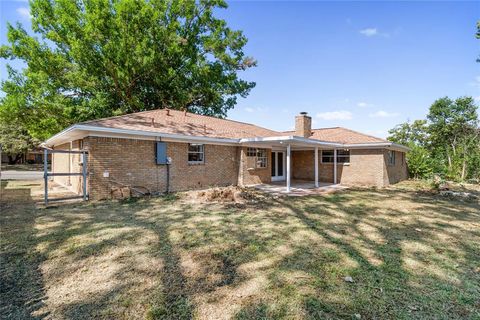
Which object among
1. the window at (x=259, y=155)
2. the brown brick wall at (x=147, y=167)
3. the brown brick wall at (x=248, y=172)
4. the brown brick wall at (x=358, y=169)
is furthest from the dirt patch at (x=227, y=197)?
the brown brick wall at (x=358, y=169)

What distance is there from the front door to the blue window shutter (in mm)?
7794

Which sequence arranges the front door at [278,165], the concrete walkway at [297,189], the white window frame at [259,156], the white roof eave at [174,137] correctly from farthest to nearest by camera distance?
Result: the front door at [278,165] < the white window frame at [259,156] < the concrete walkway at [297,189] < the white roof eave at [174,137]

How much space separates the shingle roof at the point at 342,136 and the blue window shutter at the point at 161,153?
10701mm

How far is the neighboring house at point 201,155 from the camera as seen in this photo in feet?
30.6

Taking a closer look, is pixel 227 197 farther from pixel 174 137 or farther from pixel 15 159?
pixel 15 159

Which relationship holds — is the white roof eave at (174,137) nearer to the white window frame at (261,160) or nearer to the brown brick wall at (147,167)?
the brown brick wall at (147,167)

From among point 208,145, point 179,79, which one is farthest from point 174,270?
point 179,79

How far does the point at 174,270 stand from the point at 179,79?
20.4 m

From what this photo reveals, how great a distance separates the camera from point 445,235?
5.50 metres

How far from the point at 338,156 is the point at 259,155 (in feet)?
17.7

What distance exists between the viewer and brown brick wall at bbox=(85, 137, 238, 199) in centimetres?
907

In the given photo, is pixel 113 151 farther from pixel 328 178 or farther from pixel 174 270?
pixel 328 178

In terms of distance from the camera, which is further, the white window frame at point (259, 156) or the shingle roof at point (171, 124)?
the white window frame at point (259, 156)

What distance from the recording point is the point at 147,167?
10281 millimetres
